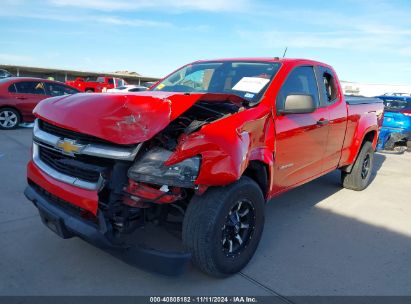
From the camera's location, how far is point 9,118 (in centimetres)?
1001

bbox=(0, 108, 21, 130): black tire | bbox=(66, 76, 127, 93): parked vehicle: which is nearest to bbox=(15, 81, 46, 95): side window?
bbox=(0, 108, 21, 130): black tire

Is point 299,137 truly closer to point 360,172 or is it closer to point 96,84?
point 360,172

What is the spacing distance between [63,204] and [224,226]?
1.29m

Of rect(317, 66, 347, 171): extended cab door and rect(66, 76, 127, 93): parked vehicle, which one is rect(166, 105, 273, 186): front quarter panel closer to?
rect(317, 66, 347, 171): extended cab door

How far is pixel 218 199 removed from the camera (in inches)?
111

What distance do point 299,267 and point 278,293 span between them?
0.51 m

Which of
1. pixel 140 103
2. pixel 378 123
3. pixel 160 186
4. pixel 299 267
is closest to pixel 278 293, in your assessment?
pixel 299 267

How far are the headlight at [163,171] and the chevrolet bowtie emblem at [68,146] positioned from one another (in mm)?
449

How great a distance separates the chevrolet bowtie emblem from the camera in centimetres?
279

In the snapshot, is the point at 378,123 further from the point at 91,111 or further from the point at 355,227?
the point at 91,111

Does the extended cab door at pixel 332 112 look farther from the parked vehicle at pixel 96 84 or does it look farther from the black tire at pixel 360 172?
the parked vehicle at pixel 96 84

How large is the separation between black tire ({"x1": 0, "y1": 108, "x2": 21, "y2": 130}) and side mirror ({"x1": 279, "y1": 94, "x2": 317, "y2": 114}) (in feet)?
28.4

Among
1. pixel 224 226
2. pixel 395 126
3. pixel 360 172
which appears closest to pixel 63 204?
pixel 224 226

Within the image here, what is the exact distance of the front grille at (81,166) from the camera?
274 centimetres
